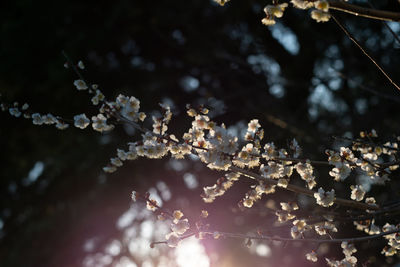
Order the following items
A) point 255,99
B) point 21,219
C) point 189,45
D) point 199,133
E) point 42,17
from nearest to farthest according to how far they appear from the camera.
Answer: point 199,133
point 42,17
point 255,99
point 189,45
point 21,219

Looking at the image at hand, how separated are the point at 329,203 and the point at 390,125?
12.9 feet

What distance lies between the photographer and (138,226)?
7.55 meters

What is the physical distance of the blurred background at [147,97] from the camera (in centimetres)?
536

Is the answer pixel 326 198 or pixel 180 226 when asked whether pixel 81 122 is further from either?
pixel 326 198

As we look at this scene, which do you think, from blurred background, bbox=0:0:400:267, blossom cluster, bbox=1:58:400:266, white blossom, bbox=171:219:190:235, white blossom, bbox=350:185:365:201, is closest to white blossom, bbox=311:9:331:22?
blossom cluster, bbox=1:58:400:266

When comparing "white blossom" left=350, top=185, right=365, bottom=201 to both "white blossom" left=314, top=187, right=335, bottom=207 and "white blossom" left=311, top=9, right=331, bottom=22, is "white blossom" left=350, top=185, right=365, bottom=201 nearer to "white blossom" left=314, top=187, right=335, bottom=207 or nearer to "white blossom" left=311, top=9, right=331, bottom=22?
"white blossom" left=314, top=187, right=335, bottom=207

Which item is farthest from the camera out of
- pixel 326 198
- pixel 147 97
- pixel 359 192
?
pixel 147 97

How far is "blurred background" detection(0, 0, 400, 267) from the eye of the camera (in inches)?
211

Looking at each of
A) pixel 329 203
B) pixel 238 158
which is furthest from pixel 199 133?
pixel 329 203

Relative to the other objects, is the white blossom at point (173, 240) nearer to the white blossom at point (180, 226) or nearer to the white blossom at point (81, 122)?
the white blossom at point (180, 226)

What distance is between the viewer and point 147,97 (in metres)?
6.05

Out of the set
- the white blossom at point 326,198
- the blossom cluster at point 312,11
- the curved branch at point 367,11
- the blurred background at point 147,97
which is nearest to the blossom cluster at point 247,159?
the white blossom at point 326,198

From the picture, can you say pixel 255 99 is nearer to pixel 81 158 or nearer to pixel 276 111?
pixel 276 111

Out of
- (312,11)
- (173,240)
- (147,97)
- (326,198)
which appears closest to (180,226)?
(173,240)
